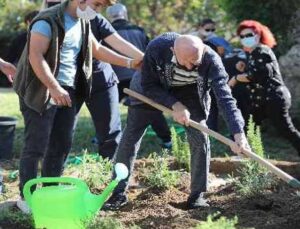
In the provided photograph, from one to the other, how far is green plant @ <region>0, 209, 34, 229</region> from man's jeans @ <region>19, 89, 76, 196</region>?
31 centimetres

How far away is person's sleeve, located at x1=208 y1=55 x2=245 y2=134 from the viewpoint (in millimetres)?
4414

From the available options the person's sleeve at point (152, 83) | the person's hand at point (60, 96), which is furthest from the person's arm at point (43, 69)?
the person's sleeve at point (152, 83)

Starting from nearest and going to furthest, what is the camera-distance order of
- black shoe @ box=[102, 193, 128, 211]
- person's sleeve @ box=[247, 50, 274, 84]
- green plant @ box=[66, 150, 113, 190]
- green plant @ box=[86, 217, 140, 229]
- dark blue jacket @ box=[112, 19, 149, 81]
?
green plant @ box=[86, 217, 140, 229], black shoe @ box=[102, 193, 128, 211], green plant @ box=[66, 150, 113, 190], person's sleeve @ box=[247, 50, 274, 84], dark blue jacket @ box=[112, 19, 149, 81]

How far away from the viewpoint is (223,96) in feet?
14.7

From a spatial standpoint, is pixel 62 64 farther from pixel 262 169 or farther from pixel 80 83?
pixel 262 169

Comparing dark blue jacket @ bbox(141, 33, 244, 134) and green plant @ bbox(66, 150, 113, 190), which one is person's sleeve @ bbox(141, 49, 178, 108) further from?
green plant @ bbox(66, 150, 113, 190)

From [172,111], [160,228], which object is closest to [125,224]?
[160,228]

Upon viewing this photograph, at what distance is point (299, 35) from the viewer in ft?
28.9

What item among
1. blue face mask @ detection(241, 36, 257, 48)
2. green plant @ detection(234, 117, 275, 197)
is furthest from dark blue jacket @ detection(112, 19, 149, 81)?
green plant @ detection(234, 117, 275, 197)

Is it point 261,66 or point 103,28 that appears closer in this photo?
point 103,28

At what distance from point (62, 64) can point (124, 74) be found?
3605mm

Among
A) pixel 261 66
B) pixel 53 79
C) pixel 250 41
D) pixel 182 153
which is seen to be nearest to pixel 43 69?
pixel 53 79

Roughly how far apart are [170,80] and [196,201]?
0.92 meters

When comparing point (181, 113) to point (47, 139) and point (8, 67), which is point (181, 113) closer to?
point (47, 139)
